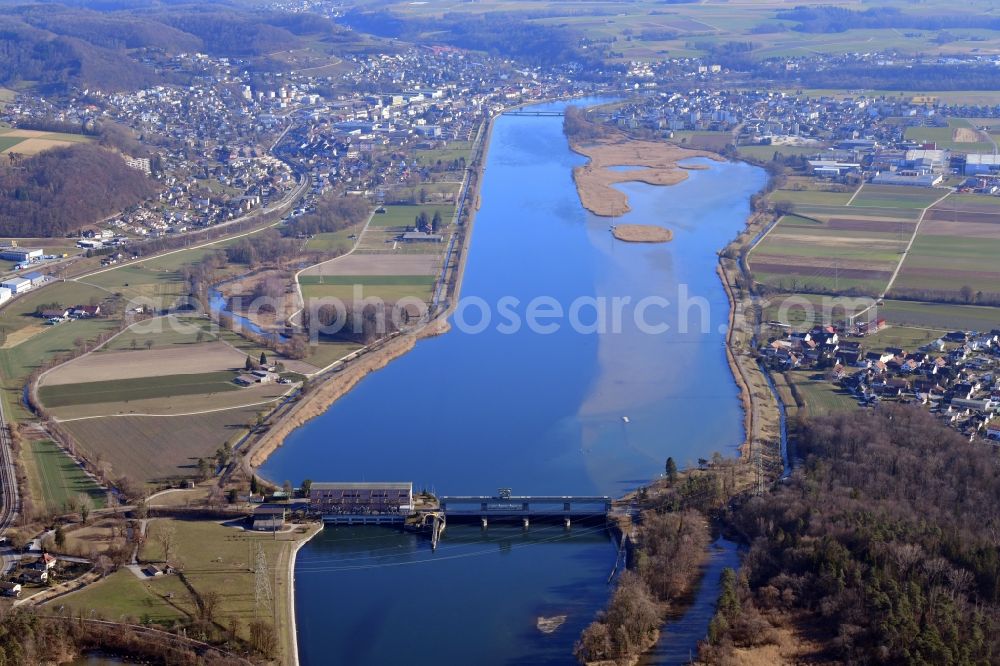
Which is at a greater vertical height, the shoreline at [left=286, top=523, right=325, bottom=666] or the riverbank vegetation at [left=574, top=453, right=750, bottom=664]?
the riverbank vegetation at [left=574, top=453, right=750, bottom=664]

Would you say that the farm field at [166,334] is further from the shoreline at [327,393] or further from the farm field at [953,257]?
the farm field at [953,257]

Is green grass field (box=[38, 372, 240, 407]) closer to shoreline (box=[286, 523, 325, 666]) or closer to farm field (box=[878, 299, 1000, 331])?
shoreline (box=[286, 523, 325, 666])

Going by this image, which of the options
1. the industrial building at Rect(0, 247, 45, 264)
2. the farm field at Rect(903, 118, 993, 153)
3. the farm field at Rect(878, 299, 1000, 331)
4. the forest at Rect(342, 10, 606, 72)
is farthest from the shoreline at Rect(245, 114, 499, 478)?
the forest at Rect(342, 10, 606, 72)

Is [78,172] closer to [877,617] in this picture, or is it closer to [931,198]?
[931,198]

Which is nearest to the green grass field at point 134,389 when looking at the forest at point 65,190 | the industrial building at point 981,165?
the forest at point 65,190

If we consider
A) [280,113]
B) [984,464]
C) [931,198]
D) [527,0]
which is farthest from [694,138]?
[527,0]

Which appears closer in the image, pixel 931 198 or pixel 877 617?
pixel 877 617

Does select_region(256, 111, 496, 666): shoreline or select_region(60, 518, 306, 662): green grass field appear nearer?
select_region(60, 518, 306, 662): green grass field
